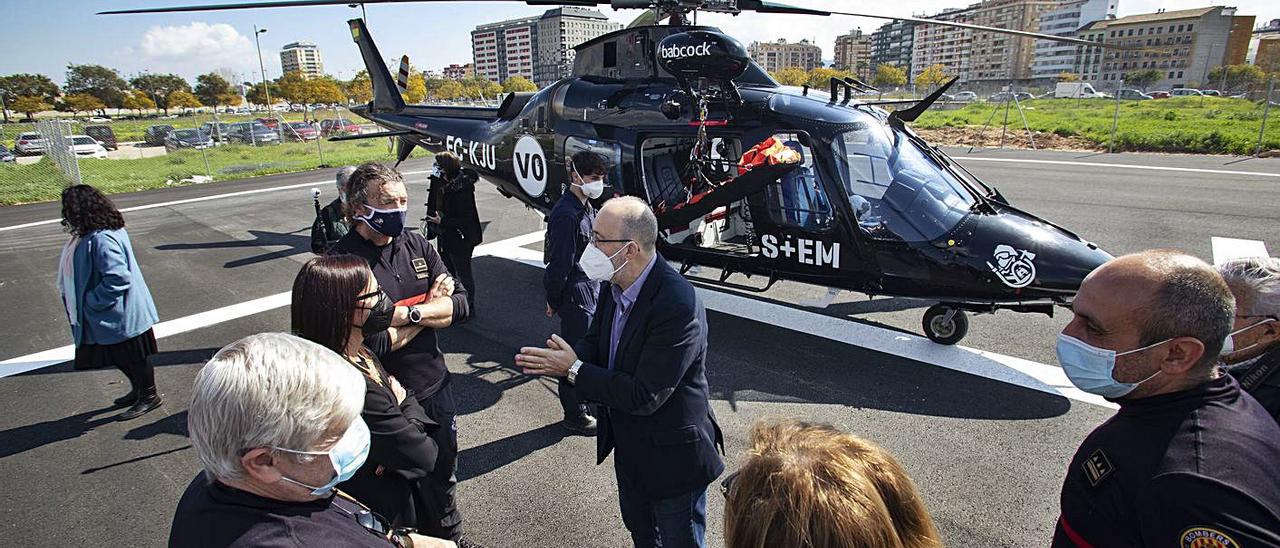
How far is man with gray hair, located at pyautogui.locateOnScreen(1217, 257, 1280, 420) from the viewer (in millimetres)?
2117

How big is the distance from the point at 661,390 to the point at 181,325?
269 inches

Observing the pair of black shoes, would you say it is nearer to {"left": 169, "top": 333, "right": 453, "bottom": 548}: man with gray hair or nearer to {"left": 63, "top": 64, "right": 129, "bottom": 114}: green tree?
{"left": 169, "top": 333, "right": 453, "bottom": 548}: man with gray hair

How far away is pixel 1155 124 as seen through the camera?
24203 millimetres

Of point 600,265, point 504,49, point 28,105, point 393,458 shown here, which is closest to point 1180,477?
point 600,265

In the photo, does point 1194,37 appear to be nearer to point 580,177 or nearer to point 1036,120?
point 1036,120

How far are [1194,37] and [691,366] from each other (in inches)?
4267

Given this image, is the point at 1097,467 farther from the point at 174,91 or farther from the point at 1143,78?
the point at 1143,78

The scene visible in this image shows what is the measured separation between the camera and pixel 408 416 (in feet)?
8.04

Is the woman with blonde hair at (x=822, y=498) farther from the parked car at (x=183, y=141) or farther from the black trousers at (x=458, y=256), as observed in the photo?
the parked car at (x=183, y=141)

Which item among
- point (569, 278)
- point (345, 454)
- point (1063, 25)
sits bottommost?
point (569, 278)

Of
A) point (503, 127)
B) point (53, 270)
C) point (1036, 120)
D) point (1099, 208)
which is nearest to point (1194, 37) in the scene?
point (1036, 120)

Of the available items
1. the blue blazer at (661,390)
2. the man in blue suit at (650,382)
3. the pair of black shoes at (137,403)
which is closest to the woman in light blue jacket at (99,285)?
the pair of black shoes at (137,403)

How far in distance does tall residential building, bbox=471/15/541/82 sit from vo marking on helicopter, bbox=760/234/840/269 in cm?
11474

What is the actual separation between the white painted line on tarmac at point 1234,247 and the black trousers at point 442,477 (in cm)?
980
